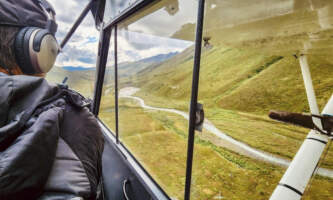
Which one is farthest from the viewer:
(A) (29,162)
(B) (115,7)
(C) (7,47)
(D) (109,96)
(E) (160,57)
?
(D) (109,96)

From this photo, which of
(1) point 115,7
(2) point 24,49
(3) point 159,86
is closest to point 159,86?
(3) point 159,86

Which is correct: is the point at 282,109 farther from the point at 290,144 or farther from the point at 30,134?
the point at 30,134

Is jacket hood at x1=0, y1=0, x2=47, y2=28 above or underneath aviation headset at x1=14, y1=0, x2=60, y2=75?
above

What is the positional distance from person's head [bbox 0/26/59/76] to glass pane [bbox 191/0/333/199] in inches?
29.9

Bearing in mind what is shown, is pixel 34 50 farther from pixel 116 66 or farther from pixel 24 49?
pixel 116 66

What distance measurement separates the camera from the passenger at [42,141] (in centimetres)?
29

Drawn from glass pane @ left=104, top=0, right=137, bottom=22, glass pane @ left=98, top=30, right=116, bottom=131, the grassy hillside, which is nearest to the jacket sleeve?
the grassy hillside

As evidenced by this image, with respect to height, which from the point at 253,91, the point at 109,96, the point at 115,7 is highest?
the point at 115,7

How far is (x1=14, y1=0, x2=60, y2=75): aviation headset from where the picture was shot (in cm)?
66

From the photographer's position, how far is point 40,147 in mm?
323

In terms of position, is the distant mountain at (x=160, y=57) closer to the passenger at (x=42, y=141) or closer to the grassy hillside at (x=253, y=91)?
the grassy hillside at (x=253, y=91)

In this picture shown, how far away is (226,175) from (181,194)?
0.30 meters

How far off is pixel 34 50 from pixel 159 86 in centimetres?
91

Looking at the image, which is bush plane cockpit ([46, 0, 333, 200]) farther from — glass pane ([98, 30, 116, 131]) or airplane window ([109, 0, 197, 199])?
glass pane ([98, 30, 116, 131])
